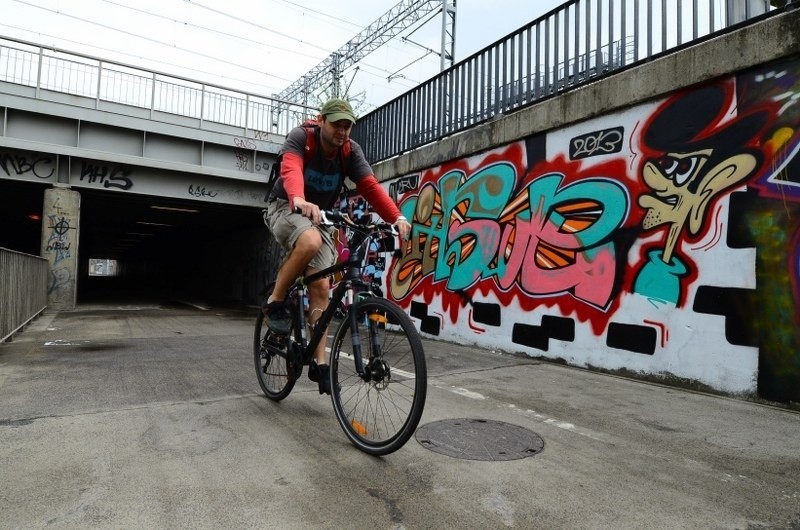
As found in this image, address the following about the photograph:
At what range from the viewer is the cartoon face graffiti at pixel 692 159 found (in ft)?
13.8

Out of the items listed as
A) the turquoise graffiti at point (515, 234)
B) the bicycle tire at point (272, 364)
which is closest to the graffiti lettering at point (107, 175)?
the turquoise graffiti at point (515, 234)

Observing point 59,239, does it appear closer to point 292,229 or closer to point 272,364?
point 272,364

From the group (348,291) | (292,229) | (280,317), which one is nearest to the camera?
(348,291)

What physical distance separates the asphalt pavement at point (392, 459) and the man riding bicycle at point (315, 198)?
0.68 m

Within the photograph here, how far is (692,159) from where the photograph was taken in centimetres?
454

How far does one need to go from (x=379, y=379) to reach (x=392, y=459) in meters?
0.44

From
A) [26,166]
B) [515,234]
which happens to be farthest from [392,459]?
[26,166]

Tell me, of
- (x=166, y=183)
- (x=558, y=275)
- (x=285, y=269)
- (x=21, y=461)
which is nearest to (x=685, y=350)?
(x=558, y=275)

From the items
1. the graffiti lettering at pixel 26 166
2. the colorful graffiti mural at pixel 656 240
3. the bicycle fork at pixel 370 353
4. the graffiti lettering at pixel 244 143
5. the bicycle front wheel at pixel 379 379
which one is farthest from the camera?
the graffiti lettering at pixel 244 143

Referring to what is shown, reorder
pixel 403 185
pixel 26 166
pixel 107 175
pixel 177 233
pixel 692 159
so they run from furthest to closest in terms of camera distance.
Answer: pixel 177 233 → pixel 107 175 → pixel 26 166 → pixel 403 185 → pixel 692 159

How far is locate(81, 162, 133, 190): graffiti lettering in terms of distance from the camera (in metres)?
12.9

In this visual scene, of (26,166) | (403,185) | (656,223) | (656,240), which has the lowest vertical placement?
(656,240)

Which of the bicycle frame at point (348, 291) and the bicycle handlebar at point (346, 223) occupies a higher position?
the bicycle handlebar at point (346, 223)

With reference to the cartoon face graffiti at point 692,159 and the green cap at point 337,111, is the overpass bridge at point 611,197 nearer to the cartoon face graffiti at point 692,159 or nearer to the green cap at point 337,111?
the cartoon face graffiti at point 692,159
